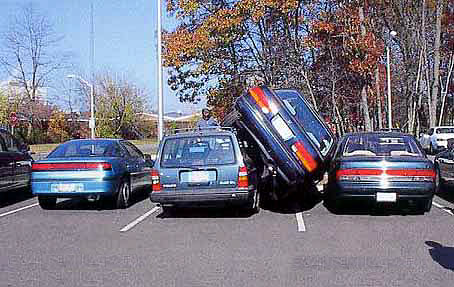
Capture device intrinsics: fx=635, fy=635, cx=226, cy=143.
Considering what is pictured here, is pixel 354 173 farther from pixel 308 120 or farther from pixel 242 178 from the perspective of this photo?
pixel 242 178

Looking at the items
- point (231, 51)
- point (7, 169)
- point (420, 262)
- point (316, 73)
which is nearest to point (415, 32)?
point (316, 73)

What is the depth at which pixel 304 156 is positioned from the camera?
9883 millimetres

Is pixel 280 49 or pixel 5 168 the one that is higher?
pixel 280 49

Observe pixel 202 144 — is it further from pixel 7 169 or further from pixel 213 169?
pixel 7 169

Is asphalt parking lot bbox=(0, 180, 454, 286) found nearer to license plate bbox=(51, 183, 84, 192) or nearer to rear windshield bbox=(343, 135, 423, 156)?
license plate bbox=(51, 183, 84, 192)

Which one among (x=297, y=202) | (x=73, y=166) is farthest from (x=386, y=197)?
(x=73, y=166)

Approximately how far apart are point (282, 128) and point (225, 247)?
2.65m

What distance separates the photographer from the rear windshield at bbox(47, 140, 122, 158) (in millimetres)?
11703

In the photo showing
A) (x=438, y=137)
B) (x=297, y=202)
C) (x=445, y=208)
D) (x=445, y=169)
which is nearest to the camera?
(x=445, y=208)

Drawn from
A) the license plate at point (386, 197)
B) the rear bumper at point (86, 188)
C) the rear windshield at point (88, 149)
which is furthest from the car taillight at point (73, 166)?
the license plate at point (386, 197)

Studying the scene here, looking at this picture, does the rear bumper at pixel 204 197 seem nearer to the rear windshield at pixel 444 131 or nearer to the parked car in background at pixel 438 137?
the parked car in background at pixel 438 137

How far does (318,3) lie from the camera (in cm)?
2670

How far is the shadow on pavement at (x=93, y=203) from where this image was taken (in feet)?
39.4

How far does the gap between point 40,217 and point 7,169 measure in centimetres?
208
